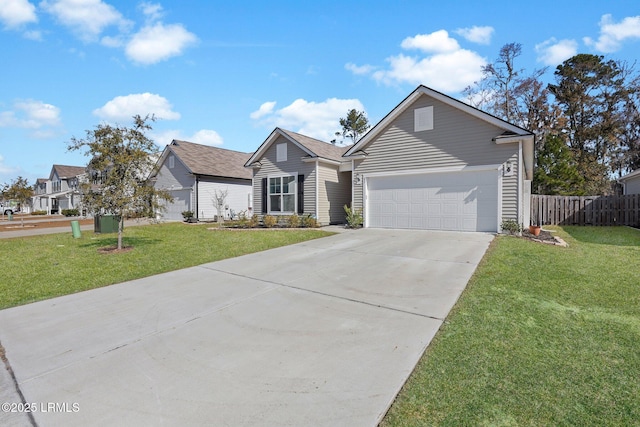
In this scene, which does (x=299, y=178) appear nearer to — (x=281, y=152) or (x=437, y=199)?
(x=281, y=152)

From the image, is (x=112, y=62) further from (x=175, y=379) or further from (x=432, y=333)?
(x=432, y=333)

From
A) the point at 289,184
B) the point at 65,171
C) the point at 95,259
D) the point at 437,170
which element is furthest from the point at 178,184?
the point at 65,171

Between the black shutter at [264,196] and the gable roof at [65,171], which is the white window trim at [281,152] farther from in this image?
the gable roof at [65,171]

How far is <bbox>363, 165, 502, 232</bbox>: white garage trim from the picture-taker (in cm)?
1101

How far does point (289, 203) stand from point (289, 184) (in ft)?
3.26

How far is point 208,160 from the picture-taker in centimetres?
2314

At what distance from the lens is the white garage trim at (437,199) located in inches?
433

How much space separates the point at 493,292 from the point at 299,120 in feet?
104

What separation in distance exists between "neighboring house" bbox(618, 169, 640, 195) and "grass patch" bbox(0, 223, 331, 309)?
18342mm

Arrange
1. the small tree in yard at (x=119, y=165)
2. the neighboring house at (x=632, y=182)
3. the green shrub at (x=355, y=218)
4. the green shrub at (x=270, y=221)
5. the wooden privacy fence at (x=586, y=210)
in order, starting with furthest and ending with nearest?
the neighboring house at (x=632, y=182) → the green shrub at (x=270, y=221) → the wooden privacy fence at (x=586, y=210) → the green shrub at (x=355, y=218) → the small tree in yard at (x=119, y=165)

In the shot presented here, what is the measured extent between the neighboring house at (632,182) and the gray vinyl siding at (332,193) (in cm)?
1580

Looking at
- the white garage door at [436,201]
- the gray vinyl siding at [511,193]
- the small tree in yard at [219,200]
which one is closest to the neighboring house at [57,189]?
the small tree in yard at [219,200]

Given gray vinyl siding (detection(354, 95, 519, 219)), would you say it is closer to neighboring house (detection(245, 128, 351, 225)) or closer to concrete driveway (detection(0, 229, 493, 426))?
neighboring house (detection(245, 128, 351, 225))

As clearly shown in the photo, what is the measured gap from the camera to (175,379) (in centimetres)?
269
